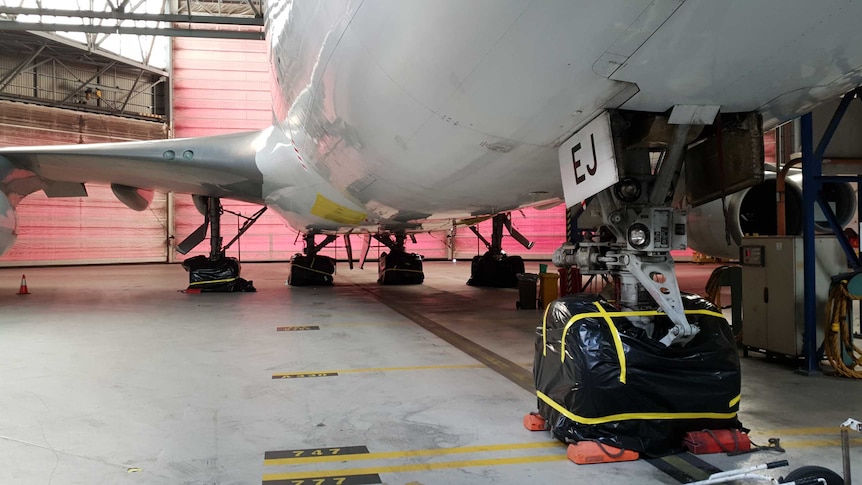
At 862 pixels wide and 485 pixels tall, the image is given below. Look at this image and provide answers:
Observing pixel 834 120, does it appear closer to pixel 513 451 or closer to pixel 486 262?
pixel 513 451

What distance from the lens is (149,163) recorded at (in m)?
9.06

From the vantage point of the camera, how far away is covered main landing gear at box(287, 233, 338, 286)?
1272cm

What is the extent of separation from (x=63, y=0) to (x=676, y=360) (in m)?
20.6

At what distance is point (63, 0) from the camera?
1748 centimetres

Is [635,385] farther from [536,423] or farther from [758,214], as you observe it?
[758,214]

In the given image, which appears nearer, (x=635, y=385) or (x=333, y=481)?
(x=333, y=481)

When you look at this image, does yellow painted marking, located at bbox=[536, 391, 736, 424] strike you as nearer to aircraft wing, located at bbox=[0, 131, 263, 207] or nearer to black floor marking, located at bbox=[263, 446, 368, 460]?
black floor marking, located at bbox=[263, 446, 368, 460]

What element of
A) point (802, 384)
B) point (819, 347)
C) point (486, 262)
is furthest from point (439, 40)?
point (486, 262)

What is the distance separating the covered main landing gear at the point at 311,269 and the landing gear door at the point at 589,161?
9.76 metres

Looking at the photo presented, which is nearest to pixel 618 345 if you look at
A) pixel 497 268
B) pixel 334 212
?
pixel 334 212

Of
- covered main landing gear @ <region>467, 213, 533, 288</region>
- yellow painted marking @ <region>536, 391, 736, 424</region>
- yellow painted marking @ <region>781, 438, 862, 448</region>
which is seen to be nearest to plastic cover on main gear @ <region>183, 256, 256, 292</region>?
covered main landing gear @ <region>467, 213, 533, 288</region>

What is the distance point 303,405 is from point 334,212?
4.18m

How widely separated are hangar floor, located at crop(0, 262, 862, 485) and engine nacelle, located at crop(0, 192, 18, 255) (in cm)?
159

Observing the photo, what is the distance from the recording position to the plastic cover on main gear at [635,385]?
279 centimetres
